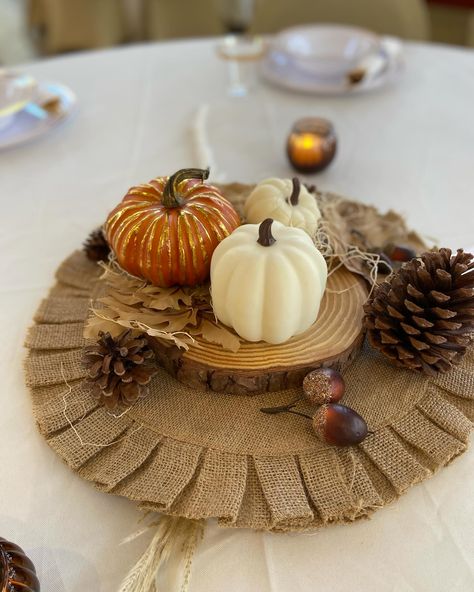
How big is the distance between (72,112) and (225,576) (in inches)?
40.6

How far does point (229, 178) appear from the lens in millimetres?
1064

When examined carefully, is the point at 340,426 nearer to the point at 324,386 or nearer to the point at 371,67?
the point at 324,386

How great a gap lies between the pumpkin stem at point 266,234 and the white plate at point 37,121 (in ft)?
2.35

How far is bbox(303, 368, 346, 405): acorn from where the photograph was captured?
613 millimetres

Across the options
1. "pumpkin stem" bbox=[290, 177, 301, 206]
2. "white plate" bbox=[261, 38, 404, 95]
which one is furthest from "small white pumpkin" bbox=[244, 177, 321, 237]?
"white plate" bbox=[261, 38, 404, 95]

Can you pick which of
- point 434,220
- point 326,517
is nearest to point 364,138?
point 434,220

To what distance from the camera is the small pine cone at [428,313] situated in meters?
0.62

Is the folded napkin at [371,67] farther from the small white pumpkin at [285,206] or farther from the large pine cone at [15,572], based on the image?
the large pine cone at [15,572]

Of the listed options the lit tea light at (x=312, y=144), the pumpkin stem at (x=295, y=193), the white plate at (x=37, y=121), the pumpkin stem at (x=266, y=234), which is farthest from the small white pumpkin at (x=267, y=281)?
the white plate at (x=37, y=121)

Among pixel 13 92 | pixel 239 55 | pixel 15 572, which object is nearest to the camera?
pixel 15 572

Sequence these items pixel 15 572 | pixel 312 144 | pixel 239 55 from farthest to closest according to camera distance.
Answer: pixel 239 55, pixel 312 144, pixel 15 572

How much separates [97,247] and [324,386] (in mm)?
421

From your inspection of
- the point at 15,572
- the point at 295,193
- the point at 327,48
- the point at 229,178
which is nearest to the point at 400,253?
the point at 295,193

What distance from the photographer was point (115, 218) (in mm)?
714
